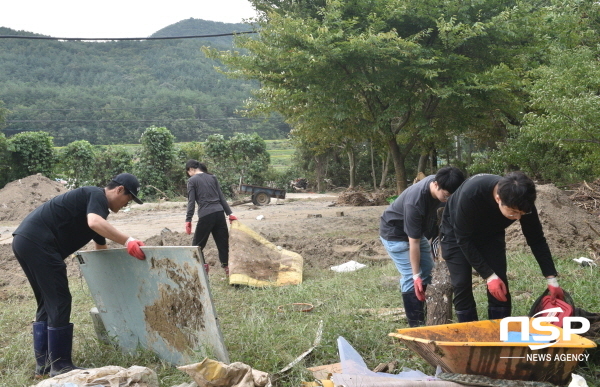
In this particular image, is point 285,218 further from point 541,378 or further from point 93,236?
point 541,378

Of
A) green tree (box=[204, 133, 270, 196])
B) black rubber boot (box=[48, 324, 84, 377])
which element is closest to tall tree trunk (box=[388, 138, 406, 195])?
black rubber boot (box=[48, 324, 84, 377])

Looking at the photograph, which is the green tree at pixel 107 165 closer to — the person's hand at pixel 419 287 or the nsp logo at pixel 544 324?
the person's hand at pixel 419 287

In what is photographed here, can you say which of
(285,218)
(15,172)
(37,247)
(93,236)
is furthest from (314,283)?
(15,172)

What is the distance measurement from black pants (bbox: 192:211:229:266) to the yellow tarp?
192 mm

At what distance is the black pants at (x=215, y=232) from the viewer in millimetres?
7414

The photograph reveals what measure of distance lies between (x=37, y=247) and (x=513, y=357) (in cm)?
332

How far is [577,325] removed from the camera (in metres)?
3.51

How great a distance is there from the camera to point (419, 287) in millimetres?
4180

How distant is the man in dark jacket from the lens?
3904 millimetres

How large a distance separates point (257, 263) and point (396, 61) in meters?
5.90

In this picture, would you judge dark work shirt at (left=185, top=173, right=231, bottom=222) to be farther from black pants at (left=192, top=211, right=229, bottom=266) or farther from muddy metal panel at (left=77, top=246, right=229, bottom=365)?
muddy metal panel at (left=77, top=246, right=229, bottom=365)

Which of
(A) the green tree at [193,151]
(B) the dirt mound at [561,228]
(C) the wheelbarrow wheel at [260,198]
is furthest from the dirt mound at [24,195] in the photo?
(B) the dirt mound at [561,228]

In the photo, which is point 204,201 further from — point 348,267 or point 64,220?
point 64,220

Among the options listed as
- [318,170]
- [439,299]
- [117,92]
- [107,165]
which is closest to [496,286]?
[439,299]
